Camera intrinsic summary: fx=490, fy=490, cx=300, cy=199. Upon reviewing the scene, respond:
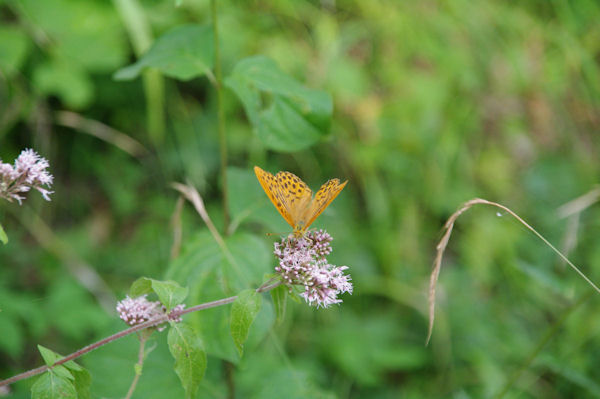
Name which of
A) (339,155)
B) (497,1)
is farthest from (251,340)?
(497,1)

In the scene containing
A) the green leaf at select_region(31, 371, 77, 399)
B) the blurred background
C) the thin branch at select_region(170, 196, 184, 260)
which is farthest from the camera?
the blurred background

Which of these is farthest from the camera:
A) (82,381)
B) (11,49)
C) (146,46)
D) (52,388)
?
(146,46)

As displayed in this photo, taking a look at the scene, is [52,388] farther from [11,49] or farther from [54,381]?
[11,49]

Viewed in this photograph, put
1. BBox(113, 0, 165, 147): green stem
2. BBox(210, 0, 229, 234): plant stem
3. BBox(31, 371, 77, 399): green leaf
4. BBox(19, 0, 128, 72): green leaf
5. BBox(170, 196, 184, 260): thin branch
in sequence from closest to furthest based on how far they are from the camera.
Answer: BBox(31, 371, 77, 399): green leaf < BBox(210, 0, 229, 234): plant stem < BBox(170, 196, 184, 260): thin branch < BBox(113, 0, 165, 147): green stem < BBox(19, 0, 128, 72): green leaf

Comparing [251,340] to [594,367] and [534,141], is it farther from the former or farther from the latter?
[534,141]

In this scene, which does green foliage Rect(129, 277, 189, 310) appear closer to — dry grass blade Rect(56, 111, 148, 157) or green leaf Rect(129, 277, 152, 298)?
green leaf Rect(129, 277, 152, 298)

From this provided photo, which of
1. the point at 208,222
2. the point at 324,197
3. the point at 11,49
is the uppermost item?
the point at 11,49

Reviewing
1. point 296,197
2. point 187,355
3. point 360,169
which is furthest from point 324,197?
point 360,169

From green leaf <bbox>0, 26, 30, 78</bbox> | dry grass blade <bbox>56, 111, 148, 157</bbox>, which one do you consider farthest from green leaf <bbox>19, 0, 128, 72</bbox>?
dry grass blade <bbox>56, 111, 148, 157</bbox>
